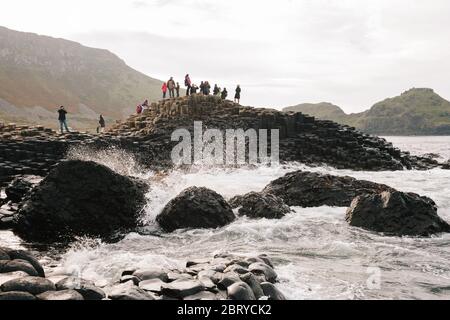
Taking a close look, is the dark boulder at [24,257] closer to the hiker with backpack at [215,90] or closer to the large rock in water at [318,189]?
the large rock in water at [318,189]

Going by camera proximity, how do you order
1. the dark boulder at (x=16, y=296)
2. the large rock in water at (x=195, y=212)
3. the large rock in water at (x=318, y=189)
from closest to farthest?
the dark boulder at (x=16, y=296)
the large rock in water at (x=195, y=212)
the large rock in water at (x=318, y=189)

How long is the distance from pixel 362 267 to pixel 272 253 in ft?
9.77

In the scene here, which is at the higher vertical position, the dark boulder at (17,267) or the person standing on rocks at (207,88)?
the person standing on rocks at (207,88)

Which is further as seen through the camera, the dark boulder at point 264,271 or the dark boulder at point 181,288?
the dark boulder at point 264,271

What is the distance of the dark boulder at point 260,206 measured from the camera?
1908cm

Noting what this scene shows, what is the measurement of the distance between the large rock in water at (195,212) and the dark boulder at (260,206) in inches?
43.0

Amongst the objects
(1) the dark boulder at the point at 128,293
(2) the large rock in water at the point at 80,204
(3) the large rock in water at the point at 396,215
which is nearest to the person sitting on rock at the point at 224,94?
(2) the large rock in water at the point at 80,204

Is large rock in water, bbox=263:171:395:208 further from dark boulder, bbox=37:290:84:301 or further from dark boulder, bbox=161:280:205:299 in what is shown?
dark boulder, bbox=37:290:84:301

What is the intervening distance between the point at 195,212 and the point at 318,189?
7997mm

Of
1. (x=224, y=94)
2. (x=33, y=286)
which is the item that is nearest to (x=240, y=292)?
(x=33, y=286)

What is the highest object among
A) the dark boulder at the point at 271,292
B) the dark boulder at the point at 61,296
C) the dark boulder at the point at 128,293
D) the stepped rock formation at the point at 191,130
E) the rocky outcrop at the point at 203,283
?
the stepped rock formation at the point at 191,130

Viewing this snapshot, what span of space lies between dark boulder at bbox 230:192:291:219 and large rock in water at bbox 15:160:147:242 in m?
4.83

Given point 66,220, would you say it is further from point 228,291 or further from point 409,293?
point 409,293

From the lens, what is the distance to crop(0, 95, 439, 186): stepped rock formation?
39.4 m
